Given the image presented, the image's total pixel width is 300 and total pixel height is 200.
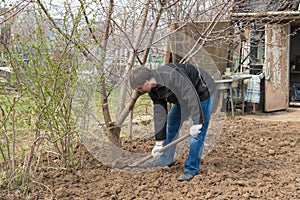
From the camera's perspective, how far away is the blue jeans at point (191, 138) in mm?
3922

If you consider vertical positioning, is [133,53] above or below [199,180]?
above

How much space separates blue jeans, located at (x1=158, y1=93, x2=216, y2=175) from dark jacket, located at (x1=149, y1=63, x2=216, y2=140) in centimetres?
11

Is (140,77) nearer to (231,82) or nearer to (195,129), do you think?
(195,129)

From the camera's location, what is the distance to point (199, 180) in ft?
12.7

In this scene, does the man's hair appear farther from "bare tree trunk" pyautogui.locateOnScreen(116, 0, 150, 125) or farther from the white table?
the white table

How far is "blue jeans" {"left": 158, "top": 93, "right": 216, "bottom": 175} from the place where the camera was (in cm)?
392

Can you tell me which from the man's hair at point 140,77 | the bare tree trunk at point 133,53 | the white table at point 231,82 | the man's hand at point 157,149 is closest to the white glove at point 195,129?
the man's hand at point 157,149

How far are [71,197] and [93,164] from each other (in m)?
0.85

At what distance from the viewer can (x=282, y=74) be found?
873 centimetres

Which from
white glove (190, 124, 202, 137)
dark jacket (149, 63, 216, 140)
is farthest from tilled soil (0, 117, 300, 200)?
dark jacket (149, 63, 216, 140)

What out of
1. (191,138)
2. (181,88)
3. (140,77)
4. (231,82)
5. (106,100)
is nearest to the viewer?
(140,77)

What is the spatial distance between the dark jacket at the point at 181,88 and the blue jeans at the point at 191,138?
11 cm

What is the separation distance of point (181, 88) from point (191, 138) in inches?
23.7

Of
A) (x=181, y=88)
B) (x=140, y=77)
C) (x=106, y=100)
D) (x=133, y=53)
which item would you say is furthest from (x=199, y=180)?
(x=133, y=53)
